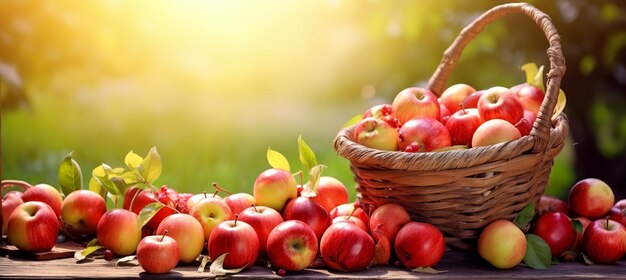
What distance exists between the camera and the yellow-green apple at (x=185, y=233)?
6.87 ft

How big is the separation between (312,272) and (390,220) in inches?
10.4

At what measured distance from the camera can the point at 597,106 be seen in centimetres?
505

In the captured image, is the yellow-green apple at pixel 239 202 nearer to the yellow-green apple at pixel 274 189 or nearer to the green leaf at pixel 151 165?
the yellow-green apple at pixel 274 189

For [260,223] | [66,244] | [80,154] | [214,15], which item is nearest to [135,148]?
[80,154]

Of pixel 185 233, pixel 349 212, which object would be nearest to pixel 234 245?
pixel 185 233

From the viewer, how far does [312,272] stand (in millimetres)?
2043

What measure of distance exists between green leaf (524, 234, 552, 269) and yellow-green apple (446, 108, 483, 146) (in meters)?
0.33

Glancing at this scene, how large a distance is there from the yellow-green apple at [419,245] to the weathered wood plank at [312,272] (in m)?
0.04

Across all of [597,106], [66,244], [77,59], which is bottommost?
[66,244]

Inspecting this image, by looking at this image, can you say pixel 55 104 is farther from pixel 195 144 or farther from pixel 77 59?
pixel 195 144

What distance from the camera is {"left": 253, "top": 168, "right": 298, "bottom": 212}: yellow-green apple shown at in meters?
2.28

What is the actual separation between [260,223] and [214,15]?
151 inches

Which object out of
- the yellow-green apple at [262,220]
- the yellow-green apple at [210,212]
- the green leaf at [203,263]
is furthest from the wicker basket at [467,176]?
the green leaf at [203,263]

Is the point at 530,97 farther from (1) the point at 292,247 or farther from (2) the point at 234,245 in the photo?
(2) the point at 234,245
